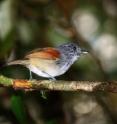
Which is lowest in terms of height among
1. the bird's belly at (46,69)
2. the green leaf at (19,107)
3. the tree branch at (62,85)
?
the green leaf at (19,107)

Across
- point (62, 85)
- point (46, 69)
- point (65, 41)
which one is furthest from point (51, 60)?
point (65, 41)

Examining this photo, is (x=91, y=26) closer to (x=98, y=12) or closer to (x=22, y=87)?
(x=98, y=12)

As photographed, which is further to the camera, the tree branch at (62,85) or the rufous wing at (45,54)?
the rufous wing at (45,54)

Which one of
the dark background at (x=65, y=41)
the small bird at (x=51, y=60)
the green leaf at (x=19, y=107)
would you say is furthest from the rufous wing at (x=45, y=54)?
the dark background at (x=65, y=41)

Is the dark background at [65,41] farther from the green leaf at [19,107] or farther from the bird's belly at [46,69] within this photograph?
the green leaf at [19,107]

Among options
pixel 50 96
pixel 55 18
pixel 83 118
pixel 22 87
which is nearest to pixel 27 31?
pixel 55 18

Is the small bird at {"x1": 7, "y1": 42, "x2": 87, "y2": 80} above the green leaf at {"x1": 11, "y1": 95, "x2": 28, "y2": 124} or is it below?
above

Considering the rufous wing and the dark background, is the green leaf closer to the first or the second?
the rufous wing

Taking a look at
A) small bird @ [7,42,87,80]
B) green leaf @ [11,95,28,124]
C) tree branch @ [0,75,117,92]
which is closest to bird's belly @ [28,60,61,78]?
small bird @ [7,42,87,80]
